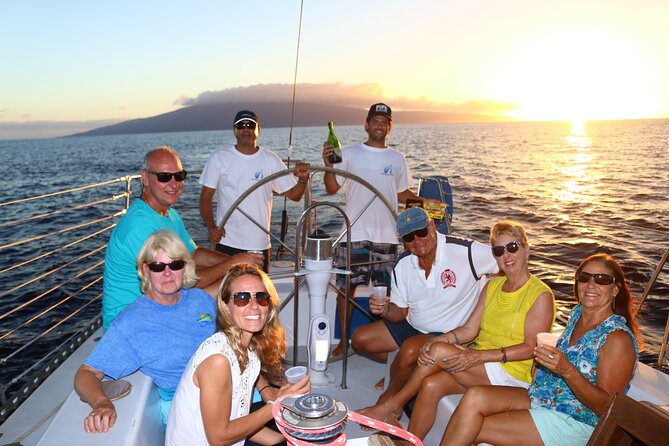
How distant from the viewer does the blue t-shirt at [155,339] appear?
1.51 meters

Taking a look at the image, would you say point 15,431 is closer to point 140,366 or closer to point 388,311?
point 140,366

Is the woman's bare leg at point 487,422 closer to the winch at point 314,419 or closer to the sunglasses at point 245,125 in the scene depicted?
the winch at point 314,419

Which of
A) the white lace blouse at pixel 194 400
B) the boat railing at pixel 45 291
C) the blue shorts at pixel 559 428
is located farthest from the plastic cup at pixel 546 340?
the boat railing at pixel 45 291

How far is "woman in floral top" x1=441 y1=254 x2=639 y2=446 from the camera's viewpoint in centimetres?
155

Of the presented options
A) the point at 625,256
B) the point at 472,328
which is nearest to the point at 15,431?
the point at 472,328

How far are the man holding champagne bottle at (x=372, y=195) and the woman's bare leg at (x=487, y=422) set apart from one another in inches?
48.1

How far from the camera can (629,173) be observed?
69.8ft

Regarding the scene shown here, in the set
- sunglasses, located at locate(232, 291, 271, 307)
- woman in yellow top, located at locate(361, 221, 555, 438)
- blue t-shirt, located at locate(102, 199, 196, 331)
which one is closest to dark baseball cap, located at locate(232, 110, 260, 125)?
blue t-shirt, located at locate(102, 199, 196, 331)

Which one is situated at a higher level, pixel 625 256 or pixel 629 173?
pixel 629 173

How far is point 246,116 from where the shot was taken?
9.84ft

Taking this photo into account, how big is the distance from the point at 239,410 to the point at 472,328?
1.08 meters

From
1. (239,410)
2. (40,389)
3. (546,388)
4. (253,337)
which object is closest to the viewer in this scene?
(239,410)

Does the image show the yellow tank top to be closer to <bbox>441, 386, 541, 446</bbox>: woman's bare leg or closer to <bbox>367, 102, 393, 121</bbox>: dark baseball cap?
<bbox>441, 386, 541, 446</bbox>: woman's bare leg

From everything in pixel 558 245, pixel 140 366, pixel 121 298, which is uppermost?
pixel 121 298
